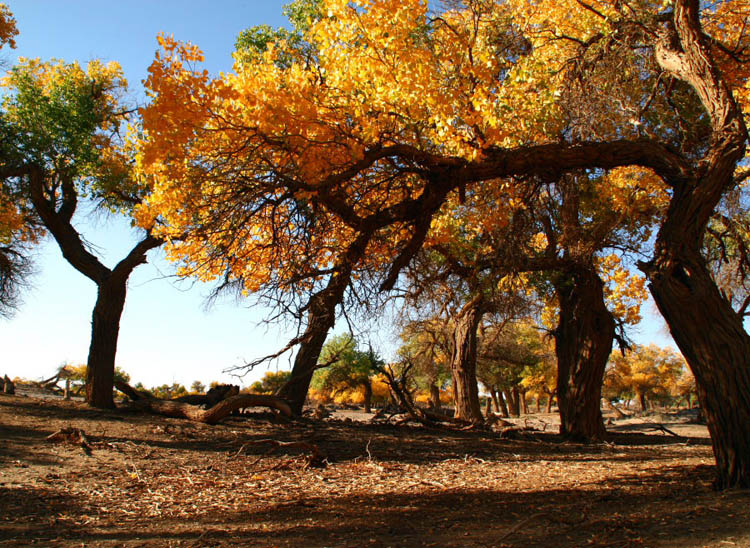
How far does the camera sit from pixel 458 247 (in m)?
10.4

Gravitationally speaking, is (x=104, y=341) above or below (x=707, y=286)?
below

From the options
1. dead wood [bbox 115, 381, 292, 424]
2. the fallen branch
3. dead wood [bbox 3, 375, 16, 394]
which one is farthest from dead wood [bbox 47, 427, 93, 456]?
dead wood [bbox 3, 375, 16, 394]

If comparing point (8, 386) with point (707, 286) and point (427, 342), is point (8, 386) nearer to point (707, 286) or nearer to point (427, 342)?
point (427, 342)

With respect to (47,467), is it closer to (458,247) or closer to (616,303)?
(458,247)

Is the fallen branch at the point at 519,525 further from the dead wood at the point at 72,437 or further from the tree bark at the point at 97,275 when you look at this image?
the tree bark at the point at 97,275

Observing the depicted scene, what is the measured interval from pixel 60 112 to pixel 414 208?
9.36 m

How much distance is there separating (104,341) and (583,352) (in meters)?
10.4

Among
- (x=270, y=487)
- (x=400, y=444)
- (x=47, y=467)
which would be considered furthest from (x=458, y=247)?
(x=47, y=467)

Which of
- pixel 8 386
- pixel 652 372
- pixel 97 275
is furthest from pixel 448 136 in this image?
pixel 652 372

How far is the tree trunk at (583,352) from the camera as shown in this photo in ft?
33.4

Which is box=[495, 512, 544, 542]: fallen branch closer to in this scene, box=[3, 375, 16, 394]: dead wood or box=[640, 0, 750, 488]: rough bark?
box=[640, 0, 750, 488]: rough bark

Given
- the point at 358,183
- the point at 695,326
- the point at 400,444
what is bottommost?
the point at 400,444

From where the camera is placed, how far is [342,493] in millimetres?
5039

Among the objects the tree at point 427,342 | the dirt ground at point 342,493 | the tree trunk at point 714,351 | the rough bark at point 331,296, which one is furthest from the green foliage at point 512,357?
the tree trunk at point 714,351
